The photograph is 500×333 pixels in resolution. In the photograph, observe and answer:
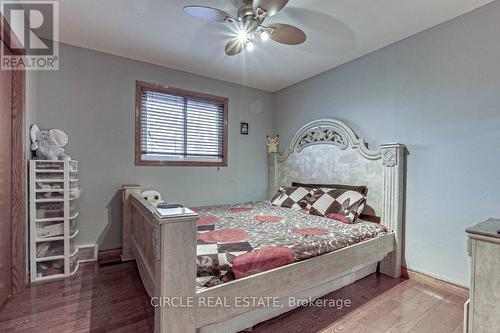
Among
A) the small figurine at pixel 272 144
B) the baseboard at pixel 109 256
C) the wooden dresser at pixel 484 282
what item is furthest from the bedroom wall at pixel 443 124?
the baseboard at pixel 109 256

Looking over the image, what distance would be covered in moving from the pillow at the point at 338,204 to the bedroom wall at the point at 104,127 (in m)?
1.59

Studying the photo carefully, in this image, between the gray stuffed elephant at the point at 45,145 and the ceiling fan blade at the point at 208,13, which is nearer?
the ceiling fan blade at the point at 208,13

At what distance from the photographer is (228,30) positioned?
2377 mm

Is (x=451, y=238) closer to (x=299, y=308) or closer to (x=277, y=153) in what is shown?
(x=299, y=308)

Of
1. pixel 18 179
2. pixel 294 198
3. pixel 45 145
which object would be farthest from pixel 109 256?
pixel 294 198

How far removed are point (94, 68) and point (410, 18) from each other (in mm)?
3270

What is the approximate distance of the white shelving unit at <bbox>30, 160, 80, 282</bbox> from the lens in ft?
7.20

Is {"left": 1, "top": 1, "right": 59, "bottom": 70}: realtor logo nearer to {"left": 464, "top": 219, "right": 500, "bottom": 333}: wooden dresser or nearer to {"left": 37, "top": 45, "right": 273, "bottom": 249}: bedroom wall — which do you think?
{"left": 37, "top": 45, "right": 273, "bottom": 249}: bedroom wall

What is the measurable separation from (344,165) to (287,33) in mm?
1725

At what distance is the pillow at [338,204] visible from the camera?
2.54 meters

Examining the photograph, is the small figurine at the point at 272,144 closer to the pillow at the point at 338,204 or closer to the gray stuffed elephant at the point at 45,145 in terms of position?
the pillow at the point at 338,204

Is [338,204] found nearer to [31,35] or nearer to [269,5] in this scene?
[269,5]

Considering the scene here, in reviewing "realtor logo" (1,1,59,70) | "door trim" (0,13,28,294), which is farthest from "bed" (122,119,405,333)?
"realtor logo" (1,1,59,70)

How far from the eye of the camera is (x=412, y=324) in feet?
5.60
